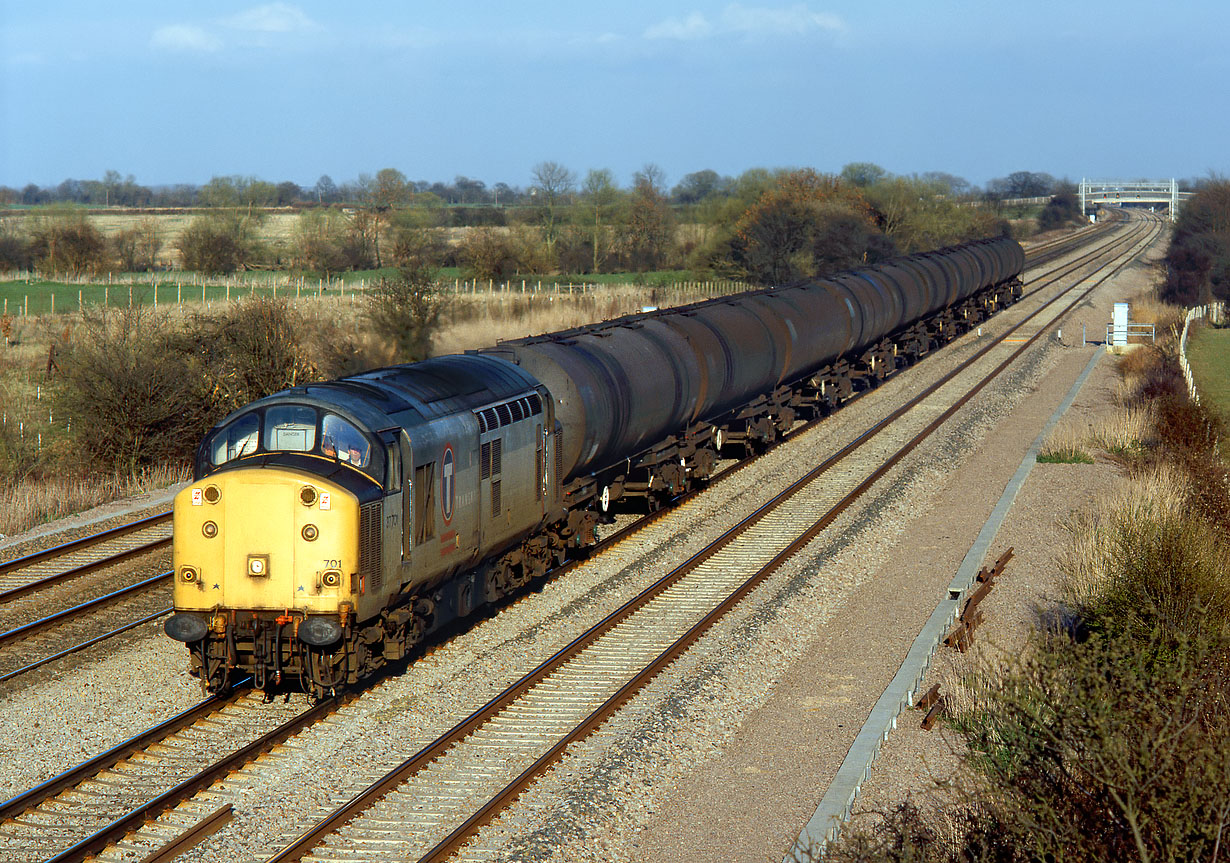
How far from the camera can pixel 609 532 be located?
20844 mm

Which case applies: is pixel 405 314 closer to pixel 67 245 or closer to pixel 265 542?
pixel 265 542

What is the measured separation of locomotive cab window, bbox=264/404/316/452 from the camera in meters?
12.3

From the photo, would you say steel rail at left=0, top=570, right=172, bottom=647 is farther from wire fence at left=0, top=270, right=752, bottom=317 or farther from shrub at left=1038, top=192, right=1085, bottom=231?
shrub at left=1038, top=192, right=1085, bottom=231

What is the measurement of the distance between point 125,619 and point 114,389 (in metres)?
15.1

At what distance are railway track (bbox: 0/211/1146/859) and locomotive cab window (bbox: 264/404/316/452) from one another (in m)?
2.63

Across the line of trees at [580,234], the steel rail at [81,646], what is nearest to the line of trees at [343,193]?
the line of trees at [580,234]

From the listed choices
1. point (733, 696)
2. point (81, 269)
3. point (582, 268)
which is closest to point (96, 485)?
point (733, 696)

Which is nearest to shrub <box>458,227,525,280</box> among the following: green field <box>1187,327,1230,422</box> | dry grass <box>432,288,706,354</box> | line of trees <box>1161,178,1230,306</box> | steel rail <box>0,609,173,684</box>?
dry grass <box>432,288,706,354</box>

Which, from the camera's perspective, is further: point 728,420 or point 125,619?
point 728,420

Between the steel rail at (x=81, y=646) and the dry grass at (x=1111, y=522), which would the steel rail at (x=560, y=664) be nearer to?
the dry grass at (x=1111, y=522)

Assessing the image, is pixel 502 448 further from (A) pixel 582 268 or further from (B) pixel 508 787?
(A) pixel 582 268

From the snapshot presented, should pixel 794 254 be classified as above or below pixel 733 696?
above

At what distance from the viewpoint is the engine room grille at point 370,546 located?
11736 millimetres

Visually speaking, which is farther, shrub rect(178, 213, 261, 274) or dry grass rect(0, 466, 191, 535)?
shrub rect(178, 213, 261, 274)
